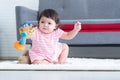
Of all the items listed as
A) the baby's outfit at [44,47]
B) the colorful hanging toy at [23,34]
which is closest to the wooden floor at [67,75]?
the colorful hanging toy at [23,34]

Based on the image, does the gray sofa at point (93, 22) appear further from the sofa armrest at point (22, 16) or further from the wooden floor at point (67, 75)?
the wooden floor at point (67, 75)

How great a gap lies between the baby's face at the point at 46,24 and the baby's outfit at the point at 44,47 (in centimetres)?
4

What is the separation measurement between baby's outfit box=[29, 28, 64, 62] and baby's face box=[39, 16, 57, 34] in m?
0.04

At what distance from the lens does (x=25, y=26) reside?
1.79 m

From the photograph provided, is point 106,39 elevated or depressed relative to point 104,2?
depressed

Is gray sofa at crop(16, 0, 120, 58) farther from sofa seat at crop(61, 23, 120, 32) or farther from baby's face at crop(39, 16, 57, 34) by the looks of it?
baby's face at crop(39, 16, 57, 34)

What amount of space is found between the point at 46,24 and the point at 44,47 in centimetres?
14

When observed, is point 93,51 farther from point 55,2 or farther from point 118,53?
point 55,2

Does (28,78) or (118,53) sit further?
(118,53)

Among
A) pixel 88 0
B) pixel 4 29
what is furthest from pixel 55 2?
pixel 4 29

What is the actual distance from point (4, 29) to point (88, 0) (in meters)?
1.03

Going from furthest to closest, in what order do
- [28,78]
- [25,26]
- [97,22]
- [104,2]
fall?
[104,2] < [97,22] < [25,26] < [28,78]

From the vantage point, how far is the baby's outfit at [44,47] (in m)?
1.85

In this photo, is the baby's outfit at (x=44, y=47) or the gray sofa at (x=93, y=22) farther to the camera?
the gray sofa at (x=93, y=22)
